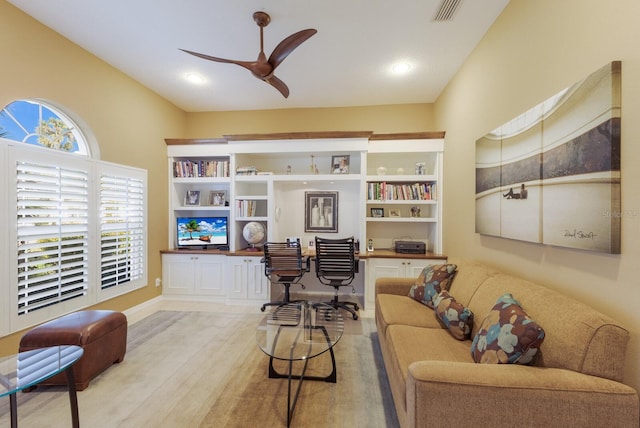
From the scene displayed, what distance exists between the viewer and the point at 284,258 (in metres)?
3.36

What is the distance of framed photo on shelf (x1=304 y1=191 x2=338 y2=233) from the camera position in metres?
4.24

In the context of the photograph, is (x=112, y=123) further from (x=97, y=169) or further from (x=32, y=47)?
(x=32, y=47)

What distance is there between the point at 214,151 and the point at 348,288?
2973 mm

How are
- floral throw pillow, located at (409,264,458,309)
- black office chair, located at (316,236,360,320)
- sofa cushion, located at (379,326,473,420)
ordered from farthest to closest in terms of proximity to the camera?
black office chair, located at (316,236,360,320) < floral throw pillow, located at (409,264,458,309) < sofa cushion, located at (379,326,473,420)

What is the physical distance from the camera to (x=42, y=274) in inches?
93.8

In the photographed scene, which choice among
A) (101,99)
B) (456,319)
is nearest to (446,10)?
(456,319)

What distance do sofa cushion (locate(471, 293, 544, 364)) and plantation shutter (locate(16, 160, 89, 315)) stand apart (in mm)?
3465

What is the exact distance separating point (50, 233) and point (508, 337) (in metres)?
3.61

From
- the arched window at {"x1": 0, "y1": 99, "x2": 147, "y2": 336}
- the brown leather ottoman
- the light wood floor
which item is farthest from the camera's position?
the arched window at {"x1": 0, "y1": 99, "x2": 147, "y2": 336}

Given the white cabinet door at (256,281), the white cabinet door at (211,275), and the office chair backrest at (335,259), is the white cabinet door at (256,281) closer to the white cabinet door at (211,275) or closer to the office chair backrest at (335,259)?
the white cabinet door at (211,275)

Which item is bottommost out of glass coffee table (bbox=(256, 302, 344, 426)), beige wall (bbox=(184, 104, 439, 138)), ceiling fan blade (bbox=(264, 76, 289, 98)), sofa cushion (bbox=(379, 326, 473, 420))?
glass coffee table (bbox=(256, 302, 344, 426))

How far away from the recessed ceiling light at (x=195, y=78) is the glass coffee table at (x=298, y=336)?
2980 millimetres

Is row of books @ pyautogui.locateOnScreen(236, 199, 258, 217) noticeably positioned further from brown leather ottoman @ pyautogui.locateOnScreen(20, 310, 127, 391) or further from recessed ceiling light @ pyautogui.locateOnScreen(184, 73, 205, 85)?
brown leather ottoman @ pyautogui.locateOnScreen(20, 310, 127, 391)

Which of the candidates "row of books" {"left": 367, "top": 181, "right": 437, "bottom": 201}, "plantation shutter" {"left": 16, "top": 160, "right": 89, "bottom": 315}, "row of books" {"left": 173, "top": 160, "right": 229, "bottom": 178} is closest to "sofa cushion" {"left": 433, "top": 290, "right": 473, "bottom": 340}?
"row of books" {"left": 367, "top": 181, "right": 437, "bottom": 201}
